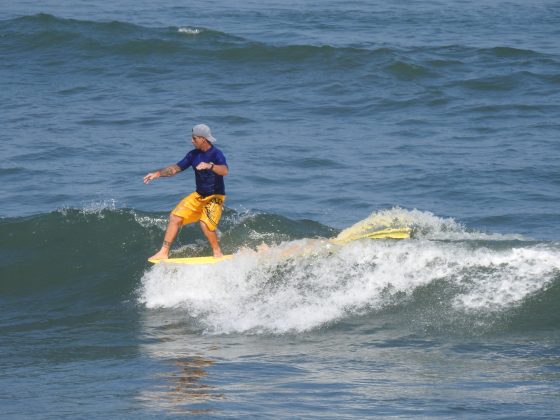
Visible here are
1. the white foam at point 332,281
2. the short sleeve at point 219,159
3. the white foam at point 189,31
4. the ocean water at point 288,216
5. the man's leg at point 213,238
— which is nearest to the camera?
the ocean water at point 288,216

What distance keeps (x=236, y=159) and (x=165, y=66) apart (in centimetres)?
758

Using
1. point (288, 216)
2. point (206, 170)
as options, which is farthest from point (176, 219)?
point (288, 216)

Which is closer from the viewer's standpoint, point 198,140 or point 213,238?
point 198,140

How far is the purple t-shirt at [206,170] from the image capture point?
11539 millimetres

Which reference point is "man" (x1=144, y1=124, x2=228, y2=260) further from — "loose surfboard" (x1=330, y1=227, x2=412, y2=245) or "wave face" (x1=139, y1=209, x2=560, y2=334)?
"loose surfboard" (x1=330, y1=227, x2=412, y2=245)

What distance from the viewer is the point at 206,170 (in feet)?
38.2

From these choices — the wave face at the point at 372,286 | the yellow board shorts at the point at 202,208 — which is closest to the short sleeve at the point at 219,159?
Answer: the yellow board shorts at the point at 202,208

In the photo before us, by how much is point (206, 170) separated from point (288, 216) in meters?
3.29

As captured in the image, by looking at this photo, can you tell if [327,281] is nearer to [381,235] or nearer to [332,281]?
[332,281]

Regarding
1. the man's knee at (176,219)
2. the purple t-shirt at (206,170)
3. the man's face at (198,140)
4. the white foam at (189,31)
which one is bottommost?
the man's knee at (176,219)

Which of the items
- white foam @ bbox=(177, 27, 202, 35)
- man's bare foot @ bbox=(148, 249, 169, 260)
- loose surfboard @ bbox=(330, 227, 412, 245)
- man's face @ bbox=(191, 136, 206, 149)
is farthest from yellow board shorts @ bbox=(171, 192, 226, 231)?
white foam @ bbox=(177, 27, 202, 35)

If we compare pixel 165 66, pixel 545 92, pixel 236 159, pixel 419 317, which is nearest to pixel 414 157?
pixel 236 159

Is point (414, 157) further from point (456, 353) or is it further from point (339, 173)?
point (456, 353)

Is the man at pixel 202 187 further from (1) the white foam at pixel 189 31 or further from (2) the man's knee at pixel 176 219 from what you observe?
(1) the white foam at pixel 189 31
